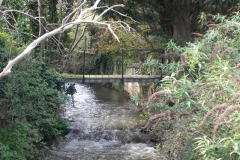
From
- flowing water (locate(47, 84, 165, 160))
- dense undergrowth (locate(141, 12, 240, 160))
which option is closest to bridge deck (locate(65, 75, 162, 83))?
flowing water (locate(47, 84, 165, 160))

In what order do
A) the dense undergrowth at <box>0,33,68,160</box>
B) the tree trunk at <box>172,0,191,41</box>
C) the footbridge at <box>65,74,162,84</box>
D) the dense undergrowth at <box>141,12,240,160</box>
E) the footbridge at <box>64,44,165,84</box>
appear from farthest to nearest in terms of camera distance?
1. the footbridge at <box>64,44,165,84</box>
2. the footbridge at <box>65,74,162,84</box>
3. the tree trunk at <box>172,0,191,41</box>
4. the dense undergrowth at <box>0,33,68,160</box>
5. the dense undergrowth at <box>141,12,240,160</box>

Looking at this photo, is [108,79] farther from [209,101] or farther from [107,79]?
[209,101]

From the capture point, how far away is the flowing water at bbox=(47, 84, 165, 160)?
977 cm

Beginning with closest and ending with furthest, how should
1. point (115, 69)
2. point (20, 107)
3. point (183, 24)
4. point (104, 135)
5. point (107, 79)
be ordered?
point (20, 107) < point (183, 24) < point (107, 79) < point (104, 135) < point (115, 69)

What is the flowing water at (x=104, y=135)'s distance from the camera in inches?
385

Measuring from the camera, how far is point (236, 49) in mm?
5094

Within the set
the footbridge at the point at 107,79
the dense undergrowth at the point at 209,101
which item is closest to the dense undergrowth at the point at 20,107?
the dense undergrowth at the point at 209,101

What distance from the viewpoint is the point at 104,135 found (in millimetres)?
11422

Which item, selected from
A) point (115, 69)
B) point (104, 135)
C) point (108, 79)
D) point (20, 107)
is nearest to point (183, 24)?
point (108, 79)

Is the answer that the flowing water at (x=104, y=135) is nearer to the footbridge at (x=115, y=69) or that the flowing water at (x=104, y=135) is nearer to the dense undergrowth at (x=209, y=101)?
the footbridge at (x=115, y=69)

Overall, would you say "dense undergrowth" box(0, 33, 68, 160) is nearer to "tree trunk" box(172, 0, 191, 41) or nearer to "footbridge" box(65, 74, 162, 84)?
"footbridge" box(65, 74, 162, 84)

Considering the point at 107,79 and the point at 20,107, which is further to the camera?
the point at 107,79

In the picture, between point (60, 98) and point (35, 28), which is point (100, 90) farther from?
point (60, 98)

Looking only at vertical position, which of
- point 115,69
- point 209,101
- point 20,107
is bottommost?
point 20,107
